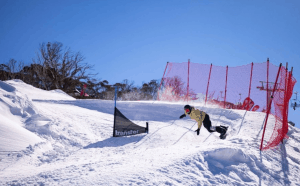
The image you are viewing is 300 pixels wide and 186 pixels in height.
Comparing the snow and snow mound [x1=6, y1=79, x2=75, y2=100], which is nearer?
the snow

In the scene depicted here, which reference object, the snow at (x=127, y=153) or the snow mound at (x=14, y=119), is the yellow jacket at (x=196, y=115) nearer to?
the snow at (x=127, y=153)

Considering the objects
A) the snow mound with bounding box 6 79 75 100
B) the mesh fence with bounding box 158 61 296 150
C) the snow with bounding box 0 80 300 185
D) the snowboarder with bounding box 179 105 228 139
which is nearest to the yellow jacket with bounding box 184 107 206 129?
the snowboarder with bounding box 179 105 228 139

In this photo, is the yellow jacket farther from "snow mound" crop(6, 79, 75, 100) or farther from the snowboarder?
"snow mound" crop(6, 79, 75, 100)

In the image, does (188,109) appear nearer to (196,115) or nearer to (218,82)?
(196,115)

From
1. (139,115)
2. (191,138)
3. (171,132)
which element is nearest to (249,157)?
(191,138)

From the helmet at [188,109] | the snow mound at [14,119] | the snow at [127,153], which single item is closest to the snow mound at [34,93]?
the snow at [127,153]

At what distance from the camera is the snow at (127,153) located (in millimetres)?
3563

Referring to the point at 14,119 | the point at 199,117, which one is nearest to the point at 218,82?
the point at 199,117

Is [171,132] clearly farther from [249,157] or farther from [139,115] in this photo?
[249,157]

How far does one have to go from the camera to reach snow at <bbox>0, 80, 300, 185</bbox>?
3.56m

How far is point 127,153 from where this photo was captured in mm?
5789

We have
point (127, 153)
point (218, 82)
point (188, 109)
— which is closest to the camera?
point (127, 153)

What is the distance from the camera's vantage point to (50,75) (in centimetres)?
2702

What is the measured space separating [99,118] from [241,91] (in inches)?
327
